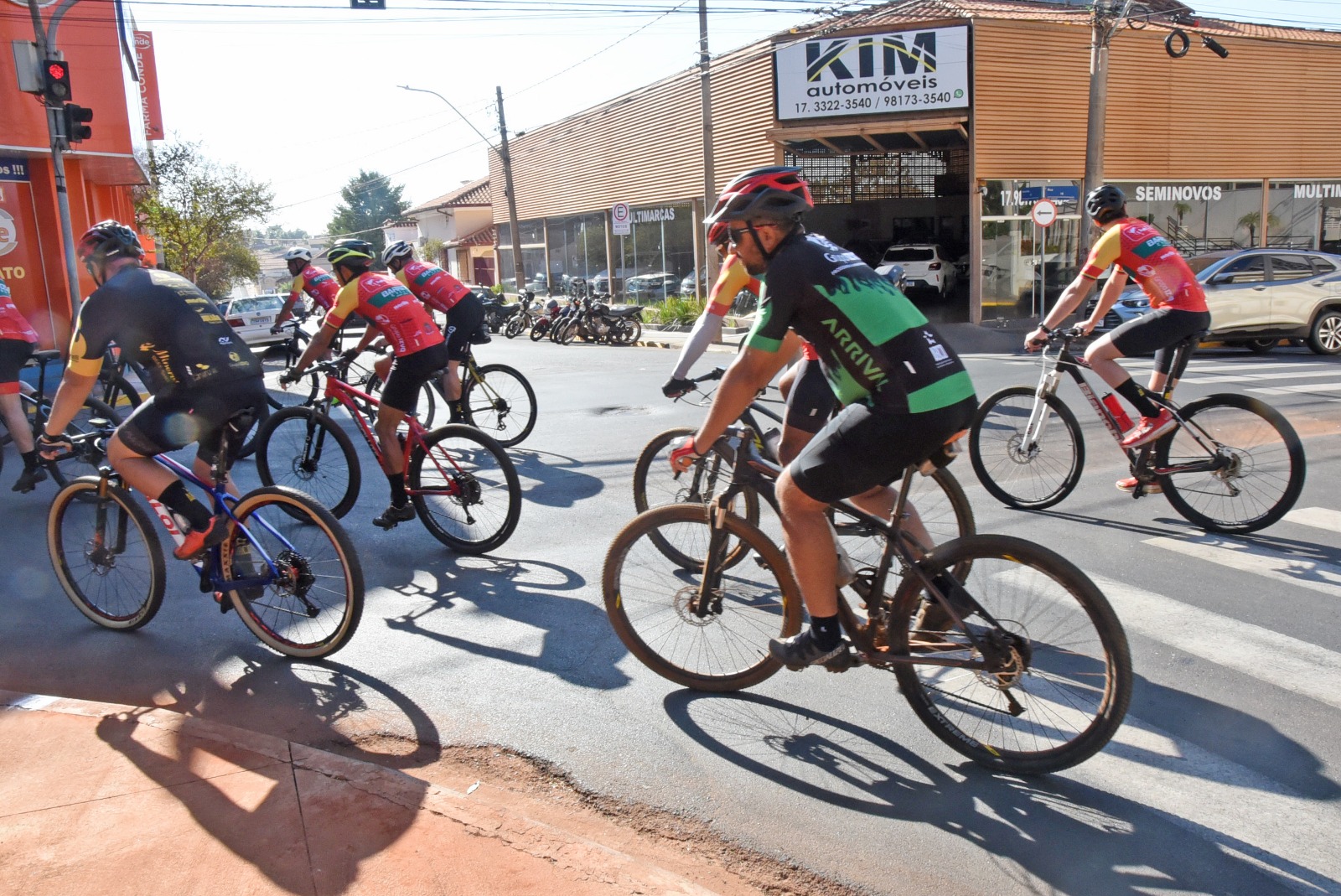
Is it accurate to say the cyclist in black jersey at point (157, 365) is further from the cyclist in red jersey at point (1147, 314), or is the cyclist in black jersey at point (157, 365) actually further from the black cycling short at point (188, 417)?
the cyclist in red jersey at point (1147, 314)

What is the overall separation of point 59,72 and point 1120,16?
56.0 feet

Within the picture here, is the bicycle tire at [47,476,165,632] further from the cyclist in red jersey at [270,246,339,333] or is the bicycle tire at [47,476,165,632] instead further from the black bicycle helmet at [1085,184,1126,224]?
the black bicycle helmet at [1085,184,1126,224]

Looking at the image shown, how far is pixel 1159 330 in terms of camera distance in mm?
6348

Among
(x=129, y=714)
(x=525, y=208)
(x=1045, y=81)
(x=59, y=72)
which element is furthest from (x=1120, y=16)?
(x=525, y=208)

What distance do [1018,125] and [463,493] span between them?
21.2 metres

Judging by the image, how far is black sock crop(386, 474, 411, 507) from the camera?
6.47 metres

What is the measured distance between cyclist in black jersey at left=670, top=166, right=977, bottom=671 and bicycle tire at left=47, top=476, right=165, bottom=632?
3.11 m

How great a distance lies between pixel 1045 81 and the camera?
23.8m

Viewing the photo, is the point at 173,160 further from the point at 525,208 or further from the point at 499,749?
the point at 499,749

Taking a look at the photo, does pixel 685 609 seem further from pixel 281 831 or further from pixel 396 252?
pixel 396 252

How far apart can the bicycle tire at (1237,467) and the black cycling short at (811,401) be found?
2672 millimetres

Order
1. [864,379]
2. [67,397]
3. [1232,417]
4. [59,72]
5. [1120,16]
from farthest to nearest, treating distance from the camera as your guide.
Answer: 1. [1120,16]
2. [59,72]
3. [1232,417]
4. [67,397]
5. [864,379]

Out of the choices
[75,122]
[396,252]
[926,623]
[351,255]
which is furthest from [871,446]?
[75,122]

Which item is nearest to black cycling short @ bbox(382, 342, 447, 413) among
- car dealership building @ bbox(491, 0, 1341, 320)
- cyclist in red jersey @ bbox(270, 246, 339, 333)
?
cyclist in red jersey @ bbox(270, 246, 339, 333)
